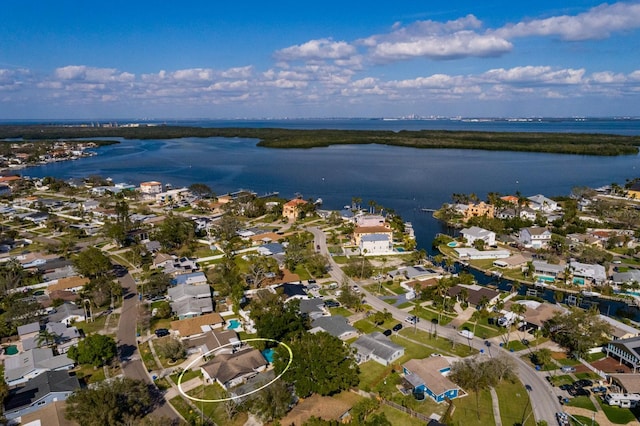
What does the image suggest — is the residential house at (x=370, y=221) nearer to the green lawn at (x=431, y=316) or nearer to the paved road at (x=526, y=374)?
the paved road at (x=526, y=374)

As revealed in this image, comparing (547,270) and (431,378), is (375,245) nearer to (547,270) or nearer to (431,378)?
(547,270)

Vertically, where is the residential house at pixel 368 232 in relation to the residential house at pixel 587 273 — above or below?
above

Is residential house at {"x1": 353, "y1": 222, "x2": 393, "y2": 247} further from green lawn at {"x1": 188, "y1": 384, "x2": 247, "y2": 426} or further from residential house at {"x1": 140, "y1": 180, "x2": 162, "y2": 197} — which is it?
residential house at {"x1": 140, "y1": 180, "x2": 162, "y2": 197}

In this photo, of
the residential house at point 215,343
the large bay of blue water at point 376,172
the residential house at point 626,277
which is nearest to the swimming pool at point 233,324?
the residential house at point 215,343

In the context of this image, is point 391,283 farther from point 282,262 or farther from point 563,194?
point 563,194

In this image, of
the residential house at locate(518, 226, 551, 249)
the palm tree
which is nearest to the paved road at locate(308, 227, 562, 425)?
the palm tree
